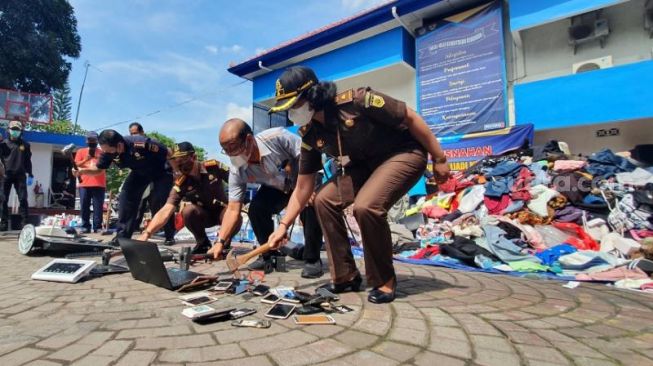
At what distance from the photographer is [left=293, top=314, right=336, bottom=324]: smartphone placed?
177 centimetres

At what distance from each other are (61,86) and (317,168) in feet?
81.9

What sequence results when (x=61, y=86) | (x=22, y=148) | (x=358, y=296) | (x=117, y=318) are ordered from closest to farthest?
(x=117, y=318), (x=358, y=296), (x=22, y=148), (x=61, y=86)

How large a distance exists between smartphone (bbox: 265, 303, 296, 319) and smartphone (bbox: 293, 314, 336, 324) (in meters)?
0.06

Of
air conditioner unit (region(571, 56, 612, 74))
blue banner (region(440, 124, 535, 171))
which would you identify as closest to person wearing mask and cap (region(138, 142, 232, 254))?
blue banner (region(440, 124, 535, 171))

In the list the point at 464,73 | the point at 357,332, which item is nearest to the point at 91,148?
the point at 357,332

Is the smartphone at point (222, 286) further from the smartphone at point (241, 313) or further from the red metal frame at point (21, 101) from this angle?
the red metal frame at point (21, 101)

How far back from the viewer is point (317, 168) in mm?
2693

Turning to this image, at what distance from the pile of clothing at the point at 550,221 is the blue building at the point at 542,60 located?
6.24 feet

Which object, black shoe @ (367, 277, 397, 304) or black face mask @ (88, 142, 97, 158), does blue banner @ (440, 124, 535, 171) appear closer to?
black shoe @ (367, 277, 397, 304)

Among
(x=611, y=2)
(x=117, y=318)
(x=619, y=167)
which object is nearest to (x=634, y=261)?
(x=619, y=167)

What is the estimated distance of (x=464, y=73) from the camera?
34.0ft

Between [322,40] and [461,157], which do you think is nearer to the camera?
[461,157]

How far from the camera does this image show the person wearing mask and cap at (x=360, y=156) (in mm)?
2205

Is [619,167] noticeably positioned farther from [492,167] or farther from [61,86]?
[61,86]
